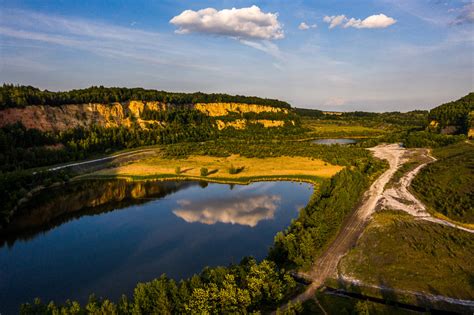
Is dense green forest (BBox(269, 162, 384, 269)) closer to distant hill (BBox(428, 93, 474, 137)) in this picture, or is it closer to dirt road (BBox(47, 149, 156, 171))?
dirt road (BBox(47, 149, 156, 171))

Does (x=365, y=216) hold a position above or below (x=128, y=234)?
above

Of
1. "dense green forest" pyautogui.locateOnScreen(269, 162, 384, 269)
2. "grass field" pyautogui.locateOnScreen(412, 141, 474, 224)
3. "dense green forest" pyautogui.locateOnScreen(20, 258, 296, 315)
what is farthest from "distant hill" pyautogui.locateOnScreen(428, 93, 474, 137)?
"dense green forest" pyautogui.locateOnScreen(20, 258, 296, 315)

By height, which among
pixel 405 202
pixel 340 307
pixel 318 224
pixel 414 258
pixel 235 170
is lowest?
pixel 340 307

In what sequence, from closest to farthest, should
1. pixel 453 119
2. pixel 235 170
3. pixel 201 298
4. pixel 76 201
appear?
pixel 201 298
pixel 76 201
pixel 235 170
pixel 453 119

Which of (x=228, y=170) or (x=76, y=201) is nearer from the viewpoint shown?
(x=76, y=201)

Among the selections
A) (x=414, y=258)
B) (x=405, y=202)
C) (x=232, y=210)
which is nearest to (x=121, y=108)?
(x=232, y=210)

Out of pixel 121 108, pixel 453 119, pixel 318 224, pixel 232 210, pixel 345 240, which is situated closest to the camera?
pixel 318 224

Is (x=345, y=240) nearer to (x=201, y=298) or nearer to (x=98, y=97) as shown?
(x=201, y=298)

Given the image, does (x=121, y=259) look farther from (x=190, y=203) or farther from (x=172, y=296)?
(x=190, y=203)
